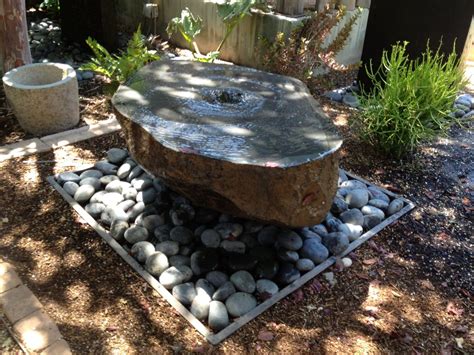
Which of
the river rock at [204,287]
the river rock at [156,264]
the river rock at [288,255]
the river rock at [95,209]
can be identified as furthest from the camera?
the river rock at [95,209]

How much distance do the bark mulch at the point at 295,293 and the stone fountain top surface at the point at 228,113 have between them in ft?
2.66

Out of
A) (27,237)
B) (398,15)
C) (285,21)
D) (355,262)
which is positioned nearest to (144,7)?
(285,21)

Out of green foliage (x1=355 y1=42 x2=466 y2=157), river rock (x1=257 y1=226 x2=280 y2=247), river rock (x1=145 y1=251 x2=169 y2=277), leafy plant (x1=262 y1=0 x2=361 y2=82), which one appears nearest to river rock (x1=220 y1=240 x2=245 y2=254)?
river rock (x1=257 y1=226 x2=280 y2=247)

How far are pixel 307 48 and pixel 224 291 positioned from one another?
3.43m

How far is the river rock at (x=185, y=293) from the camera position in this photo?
2.53 m

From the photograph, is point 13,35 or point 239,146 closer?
point 239,146

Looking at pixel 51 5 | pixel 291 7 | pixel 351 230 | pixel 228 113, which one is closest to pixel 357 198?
pixel 351 230

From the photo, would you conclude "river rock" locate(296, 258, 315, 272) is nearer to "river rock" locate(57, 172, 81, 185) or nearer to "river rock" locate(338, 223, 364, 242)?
"river rock" locate(338, 223, 364, 242)

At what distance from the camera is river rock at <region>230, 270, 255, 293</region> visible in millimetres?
2618

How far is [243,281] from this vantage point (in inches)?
104

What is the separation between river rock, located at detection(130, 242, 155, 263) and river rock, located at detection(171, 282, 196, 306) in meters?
0.31

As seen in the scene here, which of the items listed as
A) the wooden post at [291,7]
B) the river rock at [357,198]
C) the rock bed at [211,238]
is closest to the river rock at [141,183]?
the rock bed at [211,238]

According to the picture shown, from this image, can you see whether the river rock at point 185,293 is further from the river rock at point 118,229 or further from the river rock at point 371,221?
the river rock at point 371,221

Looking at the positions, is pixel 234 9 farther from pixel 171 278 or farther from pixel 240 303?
pixel 240 303
